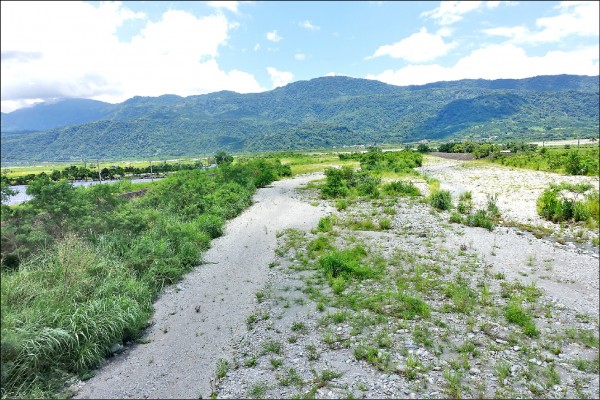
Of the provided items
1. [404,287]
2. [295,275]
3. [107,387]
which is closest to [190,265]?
[295,275]

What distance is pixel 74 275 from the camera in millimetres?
10172

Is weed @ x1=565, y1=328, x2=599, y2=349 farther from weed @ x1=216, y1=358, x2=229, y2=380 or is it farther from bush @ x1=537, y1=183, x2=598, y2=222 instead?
bush @ x1=537, y1=183, x2=598, y2=222

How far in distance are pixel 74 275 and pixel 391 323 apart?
9689 mm

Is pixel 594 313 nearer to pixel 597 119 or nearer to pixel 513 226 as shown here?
pixel 513 226

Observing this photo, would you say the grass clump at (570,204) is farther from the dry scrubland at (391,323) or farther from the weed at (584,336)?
the weed at (584,336)

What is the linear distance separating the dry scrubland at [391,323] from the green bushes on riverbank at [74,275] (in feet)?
2.56

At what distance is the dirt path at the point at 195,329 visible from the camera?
742cm

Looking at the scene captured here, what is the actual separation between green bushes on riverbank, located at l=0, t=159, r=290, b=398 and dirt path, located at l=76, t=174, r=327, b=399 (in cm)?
60

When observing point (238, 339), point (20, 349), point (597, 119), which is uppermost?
point (597, 119)

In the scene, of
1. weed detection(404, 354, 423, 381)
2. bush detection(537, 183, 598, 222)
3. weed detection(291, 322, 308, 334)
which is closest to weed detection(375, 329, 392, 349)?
weed detection(404, 354, 423, 381)

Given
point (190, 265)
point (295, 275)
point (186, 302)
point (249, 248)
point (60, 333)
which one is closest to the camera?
point (60, 333)

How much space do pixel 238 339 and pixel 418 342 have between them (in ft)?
15.8

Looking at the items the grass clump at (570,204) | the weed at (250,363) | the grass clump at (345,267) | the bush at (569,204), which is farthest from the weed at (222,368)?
the bush at (569,204)

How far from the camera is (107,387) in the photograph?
7.40 m
